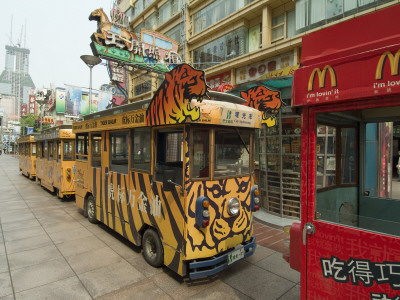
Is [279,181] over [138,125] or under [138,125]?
under

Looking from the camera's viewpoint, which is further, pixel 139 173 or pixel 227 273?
pixel 139 173

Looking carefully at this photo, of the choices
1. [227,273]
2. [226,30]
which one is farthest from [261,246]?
[226,30]

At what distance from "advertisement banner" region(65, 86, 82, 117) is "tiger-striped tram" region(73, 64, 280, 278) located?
32.9m

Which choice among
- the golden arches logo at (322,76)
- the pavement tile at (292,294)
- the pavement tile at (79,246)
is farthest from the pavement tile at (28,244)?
the golden arches logo at (322,76)

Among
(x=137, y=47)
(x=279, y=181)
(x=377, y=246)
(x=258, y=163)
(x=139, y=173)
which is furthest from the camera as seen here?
(x=137, y=47)

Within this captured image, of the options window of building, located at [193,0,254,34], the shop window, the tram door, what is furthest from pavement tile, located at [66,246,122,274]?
window of building, located at [193,0,254,34]

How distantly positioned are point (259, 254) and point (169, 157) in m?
2.67

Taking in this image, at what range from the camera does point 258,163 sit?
25.5 ft

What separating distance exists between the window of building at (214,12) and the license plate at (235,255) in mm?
14132

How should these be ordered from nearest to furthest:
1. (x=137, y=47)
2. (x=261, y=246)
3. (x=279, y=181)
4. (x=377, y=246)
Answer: (x=377, y=246) → (x=261, y=246) → (x=279, y=181) → (x=137, y=47)

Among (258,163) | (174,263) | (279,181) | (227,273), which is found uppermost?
(258,163)

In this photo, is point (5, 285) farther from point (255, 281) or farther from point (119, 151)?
point (255, 281)

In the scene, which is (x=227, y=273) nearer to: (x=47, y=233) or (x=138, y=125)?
(x=138, y=125)

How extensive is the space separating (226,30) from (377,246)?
15315 millimetres
